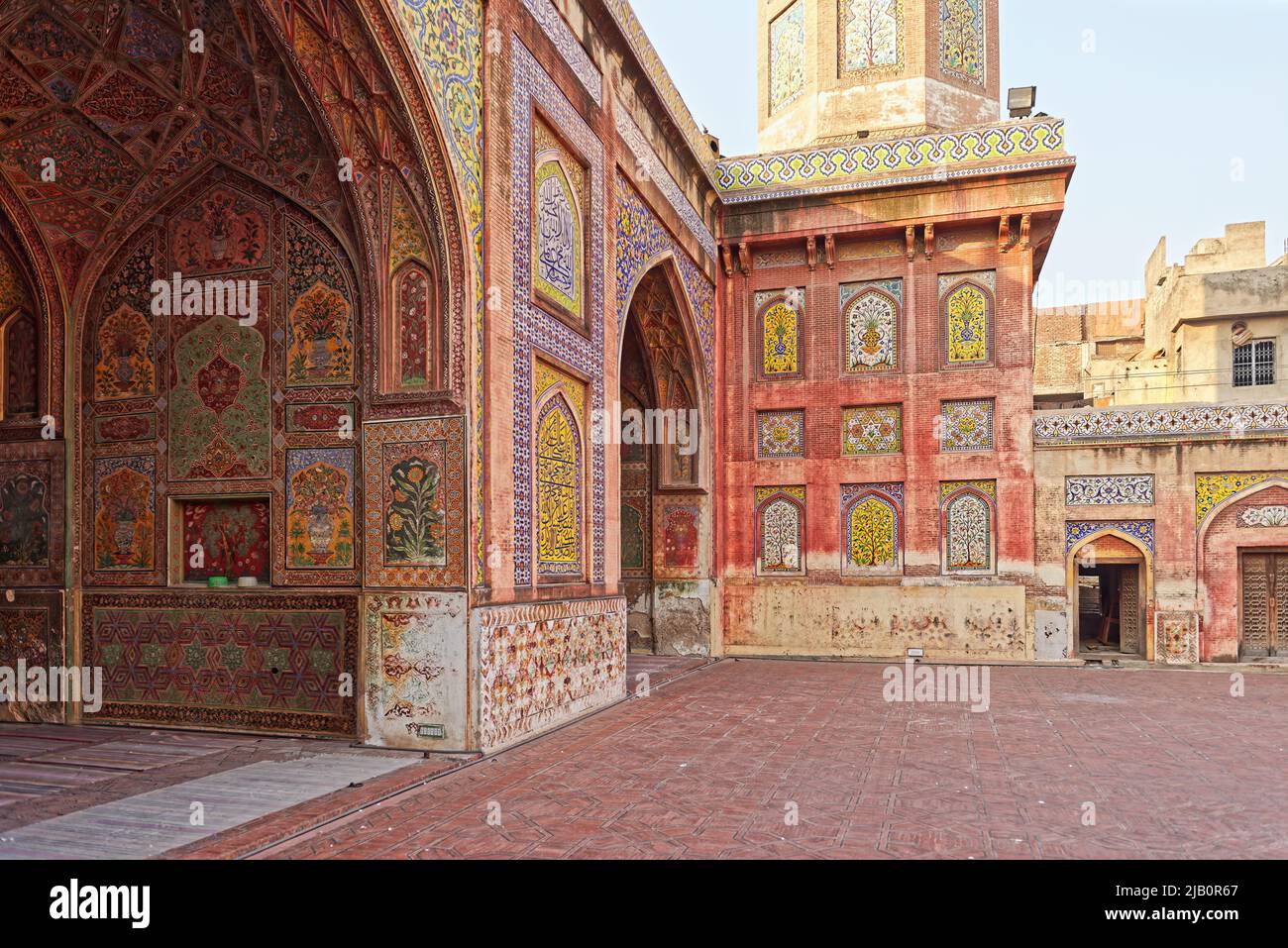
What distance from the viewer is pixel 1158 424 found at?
13.5 m

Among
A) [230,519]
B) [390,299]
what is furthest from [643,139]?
[230,519]

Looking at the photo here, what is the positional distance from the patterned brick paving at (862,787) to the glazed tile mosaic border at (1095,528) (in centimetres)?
400

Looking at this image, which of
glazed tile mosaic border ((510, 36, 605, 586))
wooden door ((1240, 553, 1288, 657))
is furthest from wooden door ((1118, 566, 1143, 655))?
glazed tile mosaic border ((510, 36, 605, 586))

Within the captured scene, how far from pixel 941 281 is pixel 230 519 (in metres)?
10.2

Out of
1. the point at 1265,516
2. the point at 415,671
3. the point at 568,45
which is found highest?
the point at 568,45

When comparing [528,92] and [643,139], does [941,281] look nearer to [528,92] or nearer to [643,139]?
[643,139]

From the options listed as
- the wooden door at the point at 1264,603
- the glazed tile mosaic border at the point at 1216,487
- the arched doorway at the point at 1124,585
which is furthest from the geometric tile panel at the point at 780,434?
the wooden door at the point at 1264,603

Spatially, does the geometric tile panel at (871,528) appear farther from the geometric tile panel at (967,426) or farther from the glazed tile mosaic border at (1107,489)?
the glazed tile mosaic border at (1107,489)

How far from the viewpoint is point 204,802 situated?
5.38 meters

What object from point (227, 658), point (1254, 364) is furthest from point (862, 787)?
point (1254, 364)

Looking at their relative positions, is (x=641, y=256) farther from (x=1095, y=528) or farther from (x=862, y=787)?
(x=1095, y=528)

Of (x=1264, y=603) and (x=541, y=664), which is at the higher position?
(x=541, y=664)

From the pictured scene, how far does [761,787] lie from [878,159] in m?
10.7

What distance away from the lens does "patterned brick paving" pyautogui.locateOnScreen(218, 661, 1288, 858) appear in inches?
185
